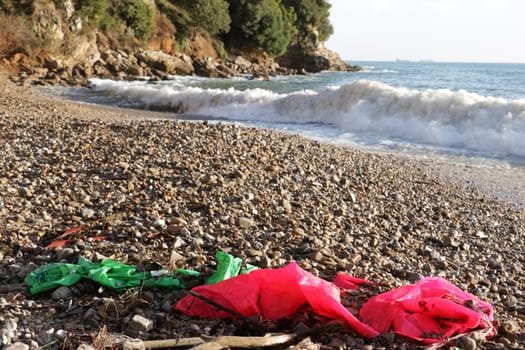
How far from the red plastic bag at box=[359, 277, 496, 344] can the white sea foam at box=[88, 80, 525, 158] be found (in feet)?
28.3

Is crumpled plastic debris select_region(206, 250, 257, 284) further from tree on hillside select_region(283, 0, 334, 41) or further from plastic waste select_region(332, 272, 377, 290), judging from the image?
tree on hillside select_region(283, 0, 334, 41)

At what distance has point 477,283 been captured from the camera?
12.9 feet

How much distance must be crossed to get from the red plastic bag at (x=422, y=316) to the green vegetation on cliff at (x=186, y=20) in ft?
84.7

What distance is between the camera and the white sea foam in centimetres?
1156

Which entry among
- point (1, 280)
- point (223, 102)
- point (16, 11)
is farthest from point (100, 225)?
point (16, 11)

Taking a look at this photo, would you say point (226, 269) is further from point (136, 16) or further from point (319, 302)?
point (136, 16)

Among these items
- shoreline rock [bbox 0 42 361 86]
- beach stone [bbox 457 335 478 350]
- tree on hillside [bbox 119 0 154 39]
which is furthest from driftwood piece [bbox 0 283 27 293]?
tree on hillside [bbox 119 0 154 39]

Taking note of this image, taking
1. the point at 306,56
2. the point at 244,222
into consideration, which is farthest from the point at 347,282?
the point at 306,56

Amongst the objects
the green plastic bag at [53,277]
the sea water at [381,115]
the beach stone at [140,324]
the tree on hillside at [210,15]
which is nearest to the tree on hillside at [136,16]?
the tree on hillside at [210,15]

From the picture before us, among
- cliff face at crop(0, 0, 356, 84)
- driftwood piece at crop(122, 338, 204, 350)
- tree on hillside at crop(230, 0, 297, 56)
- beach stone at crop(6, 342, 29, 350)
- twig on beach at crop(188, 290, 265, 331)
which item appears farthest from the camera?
tree on hillside at crop(230, 0, 297, 56)

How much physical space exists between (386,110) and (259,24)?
34.4 meters

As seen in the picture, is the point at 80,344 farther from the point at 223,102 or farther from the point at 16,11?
the point at 16,11

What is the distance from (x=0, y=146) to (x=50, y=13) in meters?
22.9

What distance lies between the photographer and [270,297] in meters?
2.90
